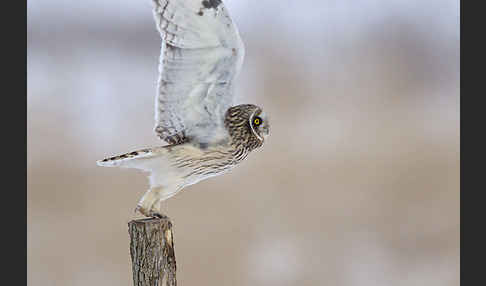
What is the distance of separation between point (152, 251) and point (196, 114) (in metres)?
0.32

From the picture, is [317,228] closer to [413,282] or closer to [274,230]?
[274,230]

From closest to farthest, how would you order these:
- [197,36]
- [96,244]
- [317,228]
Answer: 1. [197,36]
2. [96,244]
3. [317,228]

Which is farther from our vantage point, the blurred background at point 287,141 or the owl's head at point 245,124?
the blurred background at point 287,141

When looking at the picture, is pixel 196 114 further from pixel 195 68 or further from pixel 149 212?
pixel 149 212

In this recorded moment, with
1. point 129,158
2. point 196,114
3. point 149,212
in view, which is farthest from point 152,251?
point 196,114

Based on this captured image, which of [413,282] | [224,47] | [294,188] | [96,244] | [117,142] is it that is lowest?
[413,282]

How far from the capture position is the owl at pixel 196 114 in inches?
41.8

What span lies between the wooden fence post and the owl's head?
0.82 ft

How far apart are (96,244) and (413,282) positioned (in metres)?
1.37

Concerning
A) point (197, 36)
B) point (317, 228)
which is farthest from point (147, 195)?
point (317, 228)

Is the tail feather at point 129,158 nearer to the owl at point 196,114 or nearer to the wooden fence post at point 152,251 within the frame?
the owl at point 196,114

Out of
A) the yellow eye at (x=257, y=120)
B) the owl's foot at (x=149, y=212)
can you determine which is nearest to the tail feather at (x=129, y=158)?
the owl's foot at (x=149, y=212)

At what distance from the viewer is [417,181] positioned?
222 centimetres

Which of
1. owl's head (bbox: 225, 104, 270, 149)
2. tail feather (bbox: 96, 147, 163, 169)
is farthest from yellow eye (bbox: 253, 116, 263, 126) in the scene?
Result: tail feather (bbox: 96, 147, 163, 169)
